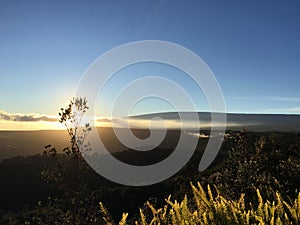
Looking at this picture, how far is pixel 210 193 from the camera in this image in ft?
12.3

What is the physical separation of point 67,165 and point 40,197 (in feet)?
260

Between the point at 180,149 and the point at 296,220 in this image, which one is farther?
the point at 180,149

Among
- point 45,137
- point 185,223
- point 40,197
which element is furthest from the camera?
point 45,137

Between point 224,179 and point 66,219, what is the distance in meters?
9.22

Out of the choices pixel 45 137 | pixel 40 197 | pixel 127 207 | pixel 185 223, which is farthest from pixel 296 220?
pixel 45 137

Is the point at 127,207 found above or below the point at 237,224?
below

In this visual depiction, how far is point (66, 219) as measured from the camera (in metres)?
22.0

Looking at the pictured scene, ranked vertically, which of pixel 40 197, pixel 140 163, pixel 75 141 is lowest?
pixel 40 197

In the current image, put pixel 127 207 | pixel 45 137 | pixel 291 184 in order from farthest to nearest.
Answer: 1. pixel 45 137
2. pixel 127 207
3. pixel 291 184

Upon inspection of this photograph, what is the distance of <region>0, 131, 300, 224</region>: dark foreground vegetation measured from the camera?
3.58 m

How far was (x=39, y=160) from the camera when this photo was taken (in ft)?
389

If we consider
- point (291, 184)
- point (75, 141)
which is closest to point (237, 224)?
point (291, 184)

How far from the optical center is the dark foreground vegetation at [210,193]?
3.58 m

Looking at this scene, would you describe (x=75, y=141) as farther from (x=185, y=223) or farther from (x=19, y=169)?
(x=19, y=169)
